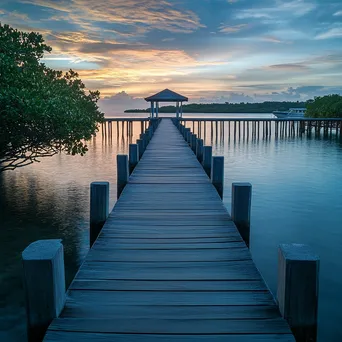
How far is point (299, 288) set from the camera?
2777 mm

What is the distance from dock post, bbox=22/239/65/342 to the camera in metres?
2.75

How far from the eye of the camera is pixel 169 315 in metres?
3.05

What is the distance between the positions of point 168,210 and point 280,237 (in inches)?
225

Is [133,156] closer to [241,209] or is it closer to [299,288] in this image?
[241,209]

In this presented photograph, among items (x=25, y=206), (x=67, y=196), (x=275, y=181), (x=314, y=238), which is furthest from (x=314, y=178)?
(x=25, y=206)

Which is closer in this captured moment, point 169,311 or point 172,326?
point 172,326

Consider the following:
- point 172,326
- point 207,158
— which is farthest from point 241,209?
point 207,158

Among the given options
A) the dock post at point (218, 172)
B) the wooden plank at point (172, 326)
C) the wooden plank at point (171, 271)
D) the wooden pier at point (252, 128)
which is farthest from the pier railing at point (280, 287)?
the wooden pier at point (252, 128)

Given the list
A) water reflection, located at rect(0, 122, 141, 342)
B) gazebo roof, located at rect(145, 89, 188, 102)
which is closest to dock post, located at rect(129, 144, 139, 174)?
water reflection, located at rect(0, 122, 141, 342)

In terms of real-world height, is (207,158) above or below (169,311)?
above

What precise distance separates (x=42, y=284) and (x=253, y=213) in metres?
11.0

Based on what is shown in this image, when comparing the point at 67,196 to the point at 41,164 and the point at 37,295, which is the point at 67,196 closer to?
the point at 41,164

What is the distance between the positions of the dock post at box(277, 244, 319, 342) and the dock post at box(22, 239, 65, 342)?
1.67m

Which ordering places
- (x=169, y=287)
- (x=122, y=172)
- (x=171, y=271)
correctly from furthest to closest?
1. (x=122, y=172)
2. (x=171, y=271)
3. (x=169, y=287)
